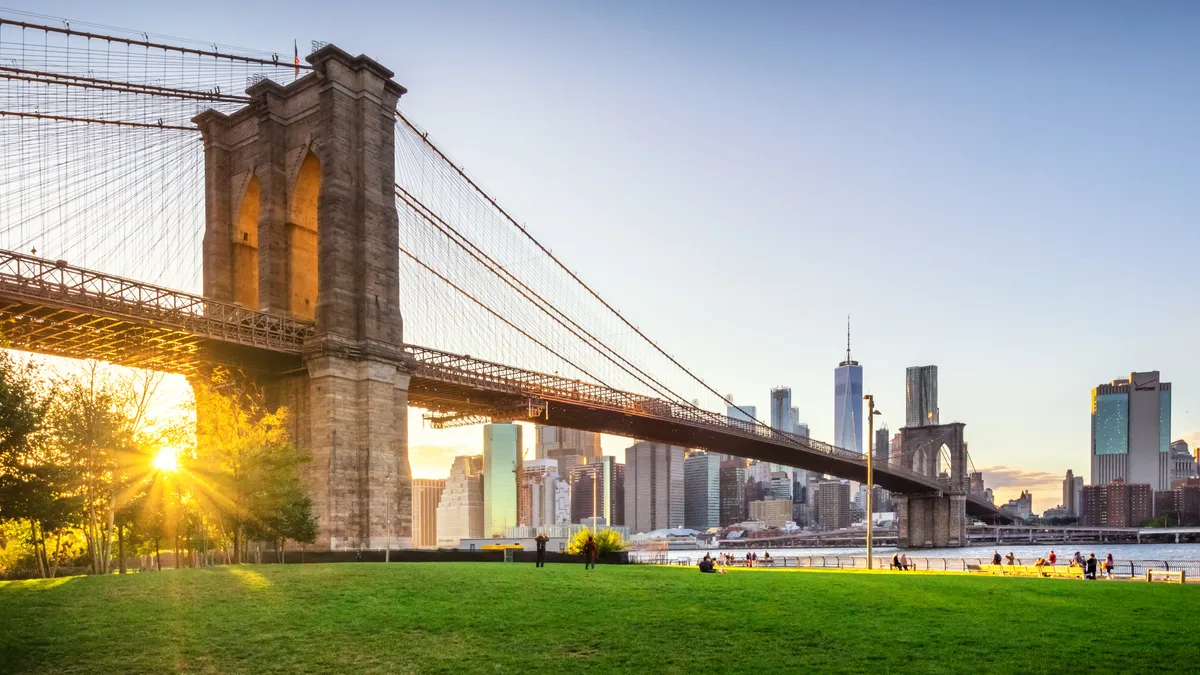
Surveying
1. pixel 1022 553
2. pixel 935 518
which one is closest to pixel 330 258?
pixel 935 518

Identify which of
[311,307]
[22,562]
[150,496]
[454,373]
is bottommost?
[22,562]

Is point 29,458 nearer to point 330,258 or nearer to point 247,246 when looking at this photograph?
point 330,258

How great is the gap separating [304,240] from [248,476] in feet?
49.8

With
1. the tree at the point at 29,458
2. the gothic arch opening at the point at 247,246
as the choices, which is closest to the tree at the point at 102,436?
the tree at the point at 29,458

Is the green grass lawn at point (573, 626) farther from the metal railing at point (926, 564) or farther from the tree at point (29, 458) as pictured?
the metal railing at point (926, 564)

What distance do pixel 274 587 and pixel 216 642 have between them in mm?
6102

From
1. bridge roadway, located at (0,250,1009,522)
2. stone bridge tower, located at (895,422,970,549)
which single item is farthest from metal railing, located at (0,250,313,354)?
stone bridge tower, located at (895,422,970,549)

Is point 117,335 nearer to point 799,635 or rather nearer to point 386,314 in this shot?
point 386,314

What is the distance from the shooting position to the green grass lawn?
13.7 m

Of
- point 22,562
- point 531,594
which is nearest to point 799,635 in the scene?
point 531,594

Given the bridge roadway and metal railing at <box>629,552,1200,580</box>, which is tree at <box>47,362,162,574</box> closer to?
the bridge roadway

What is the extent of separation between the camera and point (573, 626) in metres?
16.4

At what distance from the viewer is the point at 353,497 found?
40.0 meters

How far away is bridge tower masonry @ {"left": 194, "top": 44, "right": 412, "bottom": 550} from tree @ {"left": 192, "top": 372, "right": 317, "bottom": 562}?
2.06 meters
